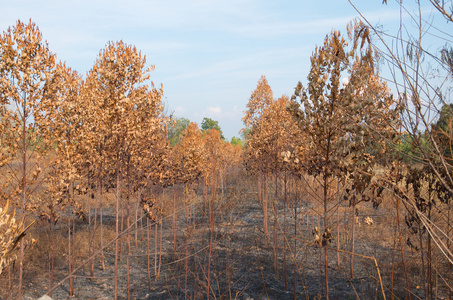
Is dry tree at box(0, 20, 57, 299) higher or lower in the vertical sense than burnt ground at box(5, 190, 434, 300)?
higher

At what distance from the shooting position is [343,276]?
378 inches

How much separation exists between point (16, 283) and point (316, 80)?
972 cm

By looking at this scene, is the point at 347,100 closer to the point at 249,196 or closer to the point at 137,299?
the point at 137,299

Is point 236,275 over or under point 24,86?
under

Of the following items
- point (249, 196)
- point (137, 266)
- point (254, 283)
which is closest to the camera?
point (254, 283)

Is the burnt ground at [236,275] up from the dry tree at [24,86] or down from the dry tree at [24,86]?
down

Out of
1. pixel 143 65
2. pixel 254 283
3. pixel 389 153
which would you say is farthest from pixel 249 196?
pixel 389 153

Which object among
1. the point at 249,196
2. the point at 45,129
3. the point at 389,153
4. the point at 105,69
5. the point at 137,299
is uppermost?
the point at 105,69

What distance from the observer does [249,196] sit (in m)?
22.5

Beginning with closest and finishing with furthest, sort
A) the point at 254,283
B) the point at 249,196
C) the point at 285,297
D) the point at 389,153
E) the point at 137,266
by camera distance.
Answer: the point at 389,153, the point at 285,297, the point at 254,283, the point at 137,266, the point at 249,196

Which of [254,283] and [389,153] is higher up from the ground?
[389,153]

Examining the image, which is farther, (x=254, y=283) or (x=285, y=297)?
(x=254, y=283)

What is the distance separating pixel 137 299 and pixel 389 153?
6571mm

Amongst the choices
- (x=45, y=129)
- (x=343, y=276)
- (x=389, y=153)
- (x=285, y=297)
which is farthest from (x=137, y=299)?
(x=389, y=153)
